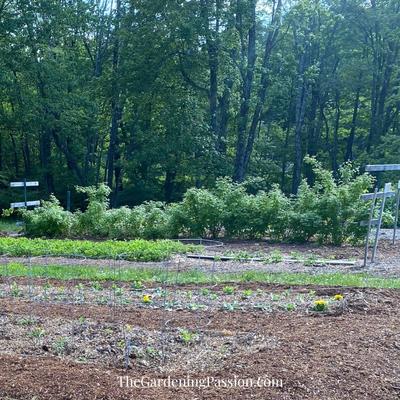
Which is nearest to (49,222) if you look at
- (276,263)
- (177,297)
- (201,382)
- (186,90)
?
(276,263)

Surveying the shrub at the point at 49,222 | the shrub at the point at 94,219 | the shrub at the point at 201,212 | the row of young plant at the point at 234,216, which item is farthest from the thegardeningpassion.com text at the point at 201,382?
the shrub at the point at 49,222

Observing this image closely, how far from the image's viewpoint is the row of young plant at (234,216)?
13742 mm

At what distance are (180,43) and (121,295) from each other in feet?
66.9

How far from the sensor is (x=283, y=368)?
4.05 metres

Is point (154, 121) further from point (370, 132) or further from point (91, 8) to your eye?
point (370, 132)

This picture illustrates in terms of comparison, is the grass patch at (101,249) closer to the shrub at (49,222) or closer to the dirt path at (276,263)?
the dirt path at (276,263)

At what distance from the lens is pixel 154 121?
27.9 meters

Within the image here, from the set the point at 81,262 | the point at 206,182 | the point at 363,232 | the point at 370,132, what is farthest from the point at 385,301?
the point at 370,132

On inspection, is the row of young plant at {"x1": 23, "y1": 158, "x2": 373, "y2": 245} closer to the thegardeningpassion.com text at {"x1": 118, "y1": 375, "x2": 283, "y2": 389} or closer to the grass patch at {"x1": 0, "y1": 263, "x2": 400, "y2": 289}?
the grass patch at {"x1": 0, "y1": 263, "x2": 400, "y2": 289}

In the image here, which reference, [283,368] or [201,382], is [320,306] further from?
[201,382]

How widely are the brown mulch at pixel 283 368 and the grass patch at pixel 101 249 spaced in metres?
5.28

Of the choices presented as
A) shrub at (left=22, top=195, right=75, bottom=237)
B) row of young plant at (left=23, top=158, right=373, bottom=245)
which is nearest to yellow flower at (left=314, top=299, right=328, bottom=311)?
row of young plant at (left=23, top=158, right=373, bottom=245)

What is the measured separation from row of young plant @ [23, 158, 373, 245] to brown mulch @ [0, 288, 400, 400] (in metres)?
8.20

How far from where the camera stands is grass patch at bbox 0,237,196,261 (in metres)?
11.0
